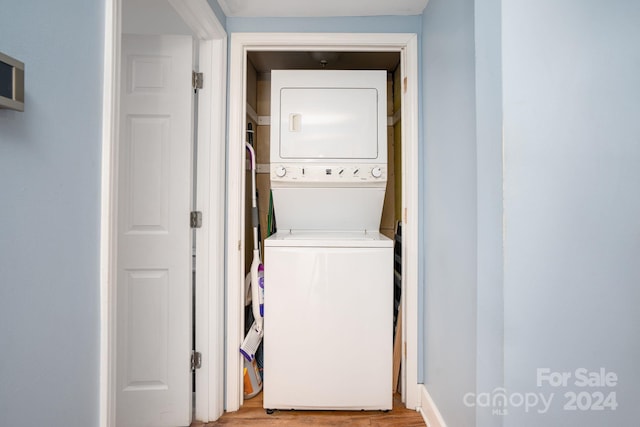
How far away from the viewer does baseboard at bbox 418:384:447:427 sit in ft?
5.36

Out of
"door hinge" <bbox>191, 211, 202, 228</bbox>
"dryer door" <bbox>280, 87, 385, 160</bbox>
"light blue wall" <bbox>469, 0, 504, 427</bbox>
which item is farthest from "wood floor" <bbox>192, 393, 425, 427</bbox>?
"dryer door" <bbox>280, 87, 385, 160</bbox>

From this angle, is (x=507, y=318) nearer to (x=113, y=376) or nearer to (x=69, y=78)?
(x=113, y=376)

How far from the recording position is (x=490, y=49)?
1.01 metres

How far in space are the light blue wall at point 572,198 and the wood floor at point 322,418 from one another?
1.02 metres

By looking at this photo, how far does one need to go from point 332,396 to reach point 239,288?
83cm

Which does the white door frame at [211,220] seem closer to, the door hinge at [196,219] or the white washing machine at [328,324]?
the door hinge at [196,219]

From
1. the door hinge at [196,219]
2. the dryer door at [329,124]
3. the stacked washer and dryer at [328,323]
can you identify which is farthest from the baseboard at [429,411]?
the door hinge at [196,219]

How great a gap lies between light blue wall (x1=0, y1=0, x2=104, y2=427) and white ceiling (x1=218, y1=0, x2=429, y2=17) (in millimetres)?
1175

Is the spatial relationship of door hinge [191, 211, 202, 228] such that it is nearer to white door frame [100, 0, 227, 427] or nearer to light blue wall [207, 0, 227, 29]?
white door frame [100, 0, 227, 427]

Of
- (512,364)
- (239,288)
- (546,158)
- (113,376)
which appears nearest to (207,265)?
(239,288)

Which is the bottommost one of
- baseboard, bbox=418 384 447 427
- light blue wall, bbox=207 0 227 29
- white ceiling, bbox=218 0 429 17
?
baseboard, bbox=418 384 447 427

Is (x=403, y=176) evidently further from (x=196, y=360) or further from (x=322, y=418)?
(x=196, y=360)

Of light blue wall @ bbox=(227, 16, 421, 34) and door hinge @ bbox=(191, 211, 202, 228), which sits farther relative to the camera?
light blue wall @ bbox=(227, 16, 421, 34)

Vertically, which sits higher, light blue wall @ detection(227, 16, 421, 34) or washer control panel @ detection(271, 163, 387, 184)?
light blue wall @ detection(227, 16, 421, 34)
